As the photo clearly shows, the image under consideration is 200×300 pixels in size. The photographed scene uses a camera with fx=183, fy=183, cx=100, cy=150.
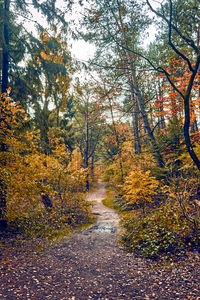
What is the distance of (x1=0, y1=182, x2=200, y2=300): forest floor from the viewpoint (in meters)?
3.46

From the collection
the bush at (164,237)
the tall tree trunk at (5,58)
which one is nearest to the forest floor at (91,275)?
the bush at (164,237)

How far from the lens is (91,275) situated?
438 centimetres

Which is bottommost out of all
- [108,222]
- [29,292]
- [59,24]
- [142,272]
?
[108,222]

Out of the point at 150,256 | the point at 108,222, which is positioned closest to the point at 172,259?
the point at 150,256

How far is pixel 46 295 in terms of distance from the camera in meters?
3.40

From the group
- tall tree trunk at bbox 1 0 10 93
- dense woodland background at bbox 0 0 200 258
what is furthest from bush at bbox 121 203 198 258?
tall tree trunk at bbox 1 0 10 93

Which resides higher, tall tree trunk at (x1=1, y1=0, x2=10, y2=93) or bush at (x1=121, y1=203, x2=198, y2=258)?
tall tree trunk at (x1=1, y1=0, x2=10, y2=93)

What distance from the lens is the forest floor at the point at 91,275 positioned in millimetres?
3457

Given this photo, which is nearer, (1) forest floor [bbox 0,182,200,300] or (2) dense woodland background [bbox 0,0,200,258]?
(1) forest floor [bbox 0,182,200,300]

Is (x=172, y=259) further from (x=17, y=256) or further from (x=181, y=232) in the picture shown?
(x=17, y=256)

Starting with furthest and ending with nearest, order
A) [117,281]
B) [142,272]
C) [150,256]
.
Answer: [150,256]
[142,272]
[117,281]

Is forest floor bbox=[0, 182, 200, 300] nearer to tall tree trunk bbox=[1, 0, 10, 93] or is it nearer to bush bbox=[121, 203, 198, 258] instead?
bush bbox=[121, 203, 198, 258]

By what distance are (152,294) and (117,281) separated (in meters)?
0.87

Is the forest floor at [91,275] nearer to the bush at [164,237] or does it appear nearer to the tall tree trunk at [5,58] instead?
the bush at [164,237]
